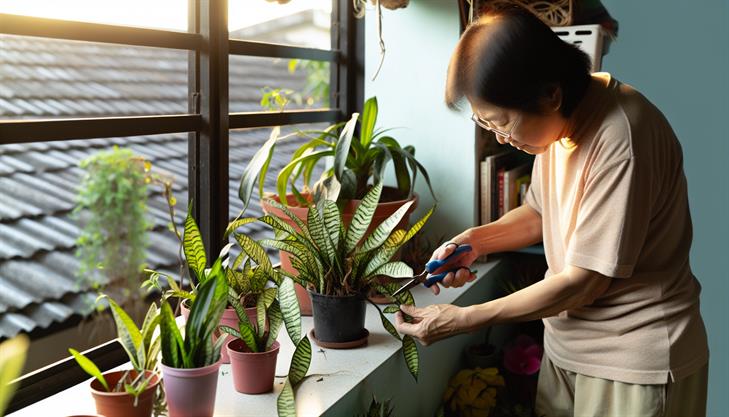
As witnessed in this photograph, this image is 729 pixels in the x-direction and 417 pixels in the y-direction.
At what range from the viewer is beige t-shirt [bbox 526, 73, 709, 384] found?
1808 mm

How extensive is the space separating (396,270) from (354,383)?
1.00ft

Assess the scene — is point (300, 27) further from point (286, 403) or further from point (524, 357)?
point (286, 403)

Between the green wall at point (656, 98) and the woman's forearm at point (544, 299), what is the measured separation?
1096 millimetres

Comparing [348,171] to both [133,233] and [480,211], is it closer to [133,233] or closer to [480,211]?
[480,211]

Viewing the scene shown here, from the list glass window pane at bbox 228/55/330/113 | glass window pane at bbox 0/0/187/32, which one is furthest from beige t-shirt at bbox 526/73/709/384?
glass window pane at bbox 228/55/330/113

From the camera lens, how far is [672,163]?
6.22 feet

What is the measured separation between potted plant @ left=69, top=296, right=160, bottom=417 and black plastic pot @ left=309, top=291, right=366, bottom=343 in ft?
1.82

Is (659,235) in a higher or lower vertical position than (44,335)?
higher

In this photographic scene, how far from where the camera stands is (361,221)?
2.10 m

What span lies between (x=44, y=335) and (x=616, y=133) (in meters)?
1.87

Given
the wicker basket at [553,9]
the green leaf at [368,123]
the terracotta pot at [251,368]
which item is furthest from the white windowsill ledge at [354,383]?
the wicker basket at [553,9]

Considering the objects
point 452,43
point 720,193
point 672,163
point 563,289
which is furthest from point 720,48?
point 563,289

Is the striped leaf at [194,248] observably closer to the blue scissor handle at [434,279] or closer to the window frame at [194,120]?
the window frame at [194,120]

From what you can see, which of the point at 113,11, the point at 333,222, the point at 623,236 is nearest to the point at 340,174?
the point at 333,222
